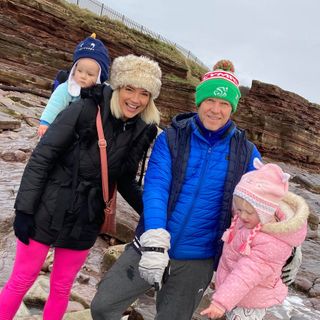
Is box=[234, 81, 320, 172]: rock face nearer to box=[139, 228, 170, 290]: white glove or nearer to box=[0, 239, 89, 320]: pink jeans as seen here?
box=[0, 239, 89, 320]: pink jeans

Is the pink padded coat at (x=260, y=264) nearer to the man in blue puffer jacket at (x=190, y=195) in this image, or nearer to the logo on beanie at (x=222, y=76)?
the man in blue puffer jacket at (x=190, y=195)

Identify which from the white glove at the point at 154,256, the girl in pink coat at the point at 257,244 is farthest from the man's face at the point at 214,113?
the white glove at the point at 154,256

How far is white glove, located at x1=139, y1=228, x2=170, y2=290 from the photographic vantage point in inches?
92.8

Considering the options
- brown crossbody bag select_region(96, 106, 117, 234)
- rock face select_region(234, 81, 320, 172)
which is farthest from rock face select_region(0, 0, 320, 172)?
brown crossbody bag select_region(96, 106, 117, 234)

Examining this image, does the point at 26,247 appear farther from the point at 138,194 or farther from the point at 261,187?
the point at 261,187

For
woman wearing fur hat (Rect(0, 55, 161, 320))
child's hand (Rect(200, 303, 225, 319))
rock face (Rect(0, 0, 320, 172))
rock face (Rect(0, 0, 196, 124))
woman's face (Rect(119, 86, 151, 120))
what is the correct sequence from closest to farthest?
child's hand (Rect(200, 303, 225, 319)) → woman wearing fur hat (Rect(0, 55, 161, 320)) → woman's face (Rect(119, 86, 151, 120)) → rock face (Rect(0, 0, 196, 124)) → rock face (Rect(0, 0, 320, 172))

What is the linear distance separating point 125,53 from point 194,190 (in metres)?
22.9

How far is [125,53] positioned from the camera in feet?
80.2

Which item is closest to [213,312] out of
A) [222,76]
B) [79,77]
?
[222,76]

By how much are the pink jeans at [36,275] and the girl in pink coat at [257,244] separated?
1095 mm

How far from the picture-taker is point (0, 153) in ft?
25.6

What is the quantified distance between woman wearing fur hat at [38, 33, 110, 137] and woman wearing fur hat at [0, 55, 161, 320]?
506mm

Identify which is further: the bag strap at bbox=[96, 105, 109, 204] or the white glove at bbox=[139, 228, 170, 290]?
the bag strap at bbox=[96, 105, 109, 204]

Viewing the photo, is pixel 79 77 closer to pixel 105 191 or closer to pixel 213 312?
pixel 105 191
